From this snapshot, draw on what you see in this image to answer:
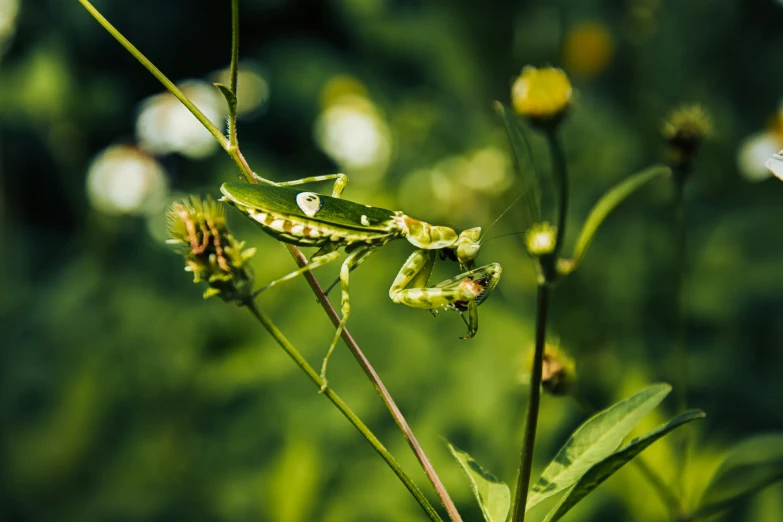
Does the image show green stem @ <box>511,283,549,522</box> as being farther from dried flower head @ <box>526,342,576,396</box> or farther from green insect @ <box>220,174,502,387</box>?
dried flower head @ <box>526,342,576,396</box>

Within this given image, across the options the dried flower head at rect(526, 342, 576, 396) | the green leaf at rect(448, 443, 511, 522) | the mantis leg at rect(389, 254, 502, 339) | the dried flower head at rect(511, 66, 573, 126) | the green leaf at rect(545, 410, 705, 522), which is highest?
the dried flower head at rect(511, 66, 573, 126)

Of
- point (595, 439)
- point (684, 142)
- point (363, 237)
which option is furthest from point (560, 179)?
point (684, 142)

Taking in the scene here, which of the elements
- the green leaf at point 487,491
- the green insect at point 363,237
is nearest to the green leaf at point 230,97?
the green insect at point 363,237

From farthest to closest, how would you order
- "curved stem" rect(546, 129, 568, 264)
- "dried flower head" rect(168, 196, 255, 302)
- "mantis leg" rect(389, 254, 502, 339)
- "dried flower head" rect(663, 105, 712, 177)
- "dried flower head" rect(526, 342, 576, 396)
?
"dried flower head" rect(663, 105, 712, 177), "dried flower head" rect(526, 342, 576, 396), "mantis leg" rect(389, 254, 502, 339), "dried flower head" rect(168, 196, 255, 302), "curved stem" rect(546, 129, 568, 264)

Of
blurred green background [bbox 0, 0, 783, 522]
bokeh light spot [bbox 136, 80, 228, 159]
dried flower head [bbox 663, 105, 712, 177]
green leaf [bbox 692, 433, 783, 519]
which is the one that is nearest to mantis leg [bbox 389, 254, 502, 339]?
green leaf [bbox 692, 433, 783, 519]

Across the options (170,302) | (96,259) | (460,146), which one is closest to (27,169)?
(96,259)

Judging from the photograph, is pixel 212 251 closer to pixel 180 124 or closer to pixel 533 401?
pixel 533 401

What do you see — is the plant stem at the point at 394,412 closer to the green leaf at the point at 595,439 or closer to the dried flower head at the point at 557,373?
the green leaf at the point at 595,439

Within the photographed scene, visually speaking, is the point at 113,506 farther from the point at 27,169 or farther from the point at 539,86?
the point at 27,169
